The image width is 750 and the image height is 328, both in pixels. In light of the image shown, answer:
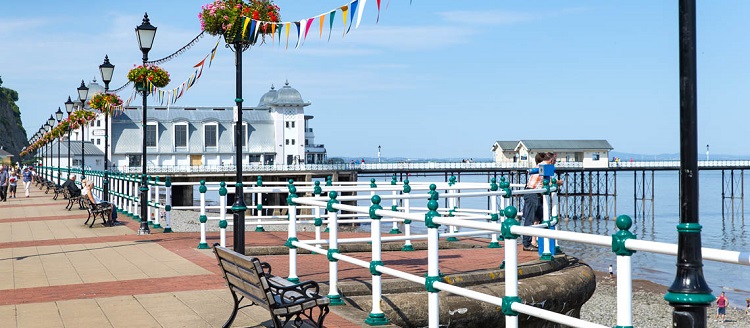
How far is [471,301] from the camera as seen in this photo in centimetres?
899

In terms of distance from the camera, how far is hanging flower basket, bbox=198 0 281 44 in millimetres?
11680

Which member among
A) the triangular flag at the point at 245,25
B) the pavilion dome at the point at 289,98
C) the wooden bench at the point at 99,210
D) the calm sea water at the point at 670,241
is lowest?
the calm sea water at the point at 670,241

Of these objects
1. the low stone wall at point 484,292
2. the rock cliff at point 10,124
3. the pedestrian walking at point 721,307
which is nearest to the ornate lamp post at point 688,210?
the low stone wall at point 484,292

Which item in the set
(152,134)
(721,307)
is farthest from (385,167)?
(721,307)

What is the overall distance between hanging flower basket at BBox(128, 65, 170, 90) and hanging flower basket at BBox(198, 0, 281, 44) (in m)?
7.61

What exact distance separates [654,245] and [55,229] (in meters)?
17.0

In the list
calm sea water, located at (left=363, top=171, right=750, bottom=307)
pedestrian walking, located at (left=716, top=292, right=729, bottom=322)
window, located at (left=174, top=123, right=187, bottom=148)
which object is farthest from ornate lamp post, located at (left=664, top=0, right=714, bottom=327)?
window, located at (left=174, top=123, right=187, bottom=148)

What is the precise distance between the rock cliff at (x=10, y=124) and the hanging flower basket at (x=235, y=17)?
347 feet

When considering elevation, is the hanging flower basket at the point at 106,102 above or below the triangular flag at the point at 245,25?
above

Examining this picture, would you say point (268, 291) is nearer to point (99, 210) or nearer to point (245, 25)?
point (245, 25)

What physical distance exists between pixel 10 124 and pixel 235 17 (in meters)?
119

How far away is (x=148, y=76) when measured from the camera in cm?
1930

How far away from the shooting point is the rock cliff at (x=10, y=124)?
113625 mm

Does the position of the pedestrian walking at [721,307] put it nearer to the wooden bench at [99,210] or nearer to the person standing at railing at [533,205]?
the person standing at railing at [533,205]
